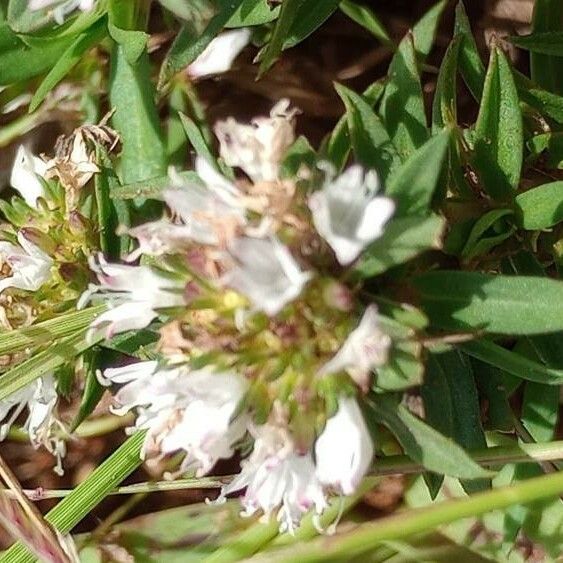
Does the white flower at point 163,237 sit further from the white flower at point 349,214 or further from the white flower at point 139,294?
the white flower at point 349,214

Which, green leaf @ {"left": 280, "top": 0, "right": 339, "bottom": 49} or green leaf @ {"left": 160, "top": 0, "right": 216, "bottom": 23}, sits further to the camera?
green leaf @ {"left": 280, "top": 0, "right": 339, "bottom": 49}

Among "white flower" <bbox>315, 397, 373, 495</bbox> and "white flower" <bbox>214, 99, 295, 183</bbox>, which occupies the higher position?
"white flower" <bbox>214, 99, 295, 183</bbox>

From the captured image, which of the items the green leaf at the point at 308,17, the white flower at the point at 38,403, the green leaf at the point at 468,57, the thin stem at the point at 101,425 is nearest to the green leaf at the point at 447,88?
→ the green leaf at the point at 468,57

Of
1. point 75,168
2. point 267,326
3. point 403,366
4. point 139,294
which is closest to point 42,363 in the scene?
point 75,168

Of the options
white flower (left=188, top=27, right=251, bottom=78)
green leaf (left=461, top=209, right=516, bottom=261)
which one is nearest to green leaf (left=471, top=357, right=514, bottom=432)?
green leaf (left=461, top=209, right=516, bottom=261)

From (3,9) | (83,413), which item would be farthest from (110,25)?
(83,413)

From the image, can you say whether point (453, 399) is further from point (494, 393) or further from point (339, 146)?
point (339, 146)

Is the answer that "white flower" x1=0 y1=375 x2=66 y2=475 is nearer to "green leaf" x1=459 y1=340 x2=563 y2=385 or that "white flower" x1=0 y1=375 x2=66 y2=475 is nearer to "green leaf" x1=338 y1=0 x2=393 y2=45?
"green leaf" x1=459 y1=340 x2=563 y2=385
